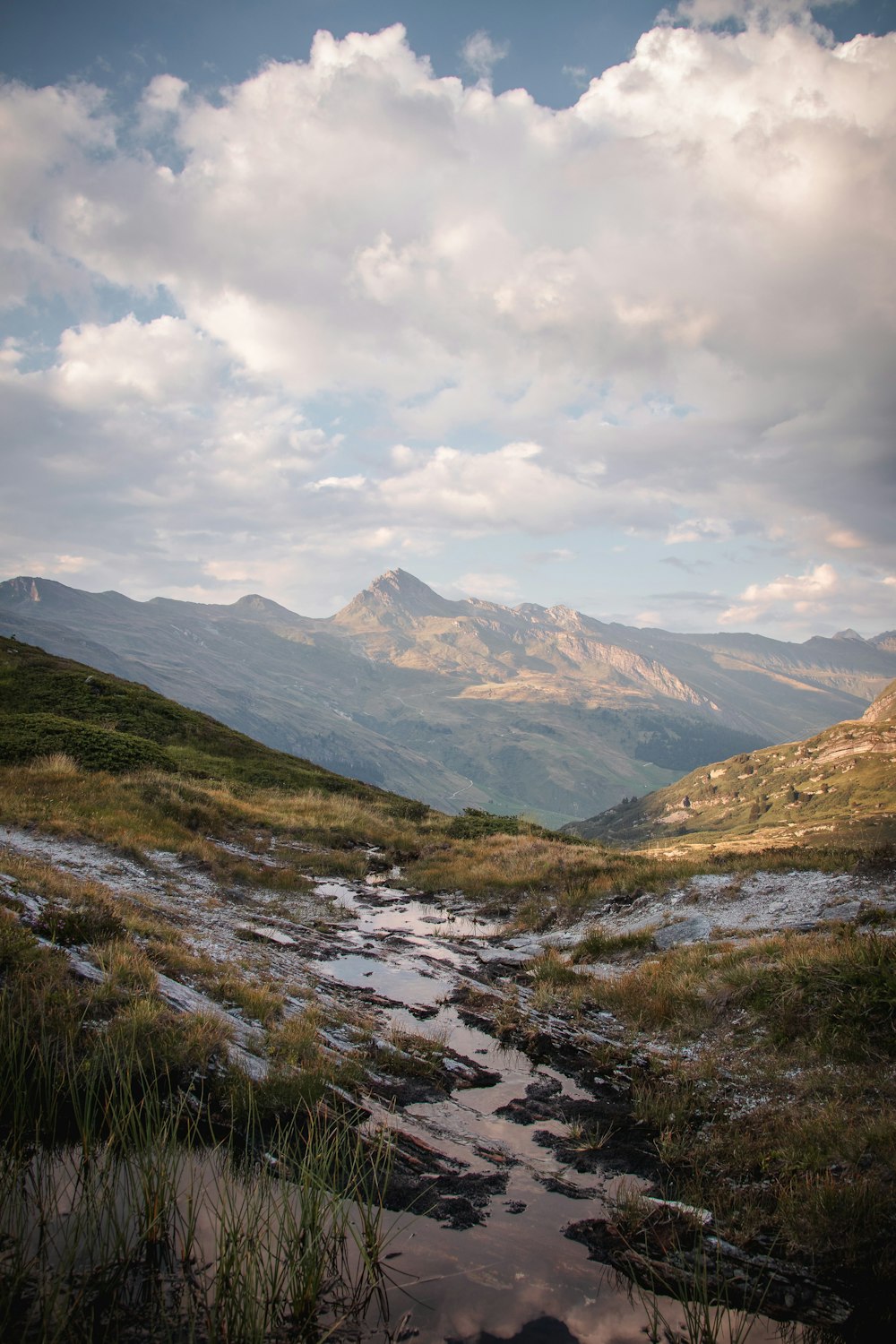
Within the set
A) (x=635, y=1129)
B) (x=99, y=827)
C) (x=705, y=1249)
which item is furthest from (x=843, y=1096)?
(x=99, y=827)

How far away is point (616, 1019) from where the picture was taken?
11.9 m

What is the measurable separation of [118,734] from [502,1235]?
104 ft

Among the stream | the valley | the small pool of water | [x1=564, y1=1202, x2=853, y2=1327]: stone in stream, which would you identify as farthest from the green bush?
[x1=564, y1=1202, x2=853, y2=1327]: stone in stream

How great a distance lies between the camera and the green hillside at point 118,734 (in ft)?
94.6

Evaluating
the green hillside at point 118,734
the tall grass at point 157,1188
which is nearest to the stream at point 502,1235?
the tall grass at point 157,1188

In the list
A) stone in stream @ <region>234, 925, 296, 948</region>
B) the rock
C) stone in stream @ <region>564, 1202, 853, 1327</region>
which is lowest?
stone in stream @ <region>234, 925, 296, 948</region>

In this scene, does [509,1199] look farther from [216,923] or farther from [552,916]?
[552,916]

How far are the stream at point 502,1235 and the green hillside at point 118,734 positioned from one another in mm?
22846

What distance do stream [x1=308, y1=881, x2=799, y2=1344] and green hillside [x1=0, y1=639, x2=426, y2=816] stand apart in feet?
75.0

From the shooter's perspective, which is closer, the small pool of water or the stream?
the stream

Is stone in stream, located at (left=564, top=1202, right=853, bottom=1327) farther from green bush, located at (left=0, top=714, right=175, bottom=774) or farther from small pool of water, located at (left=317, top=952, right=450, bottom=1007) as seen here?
green bush, located at (left=0, top=714, right=175, bottom=774)

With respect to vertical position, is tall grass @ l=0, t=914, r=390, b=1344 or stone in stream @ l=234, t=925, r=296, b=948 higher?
tall grass @ l=0, t=914, r=390, b=1344

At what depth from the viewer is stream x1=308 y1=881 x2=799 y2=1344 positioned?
502 cm

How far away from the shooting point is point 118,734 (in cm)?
3275
